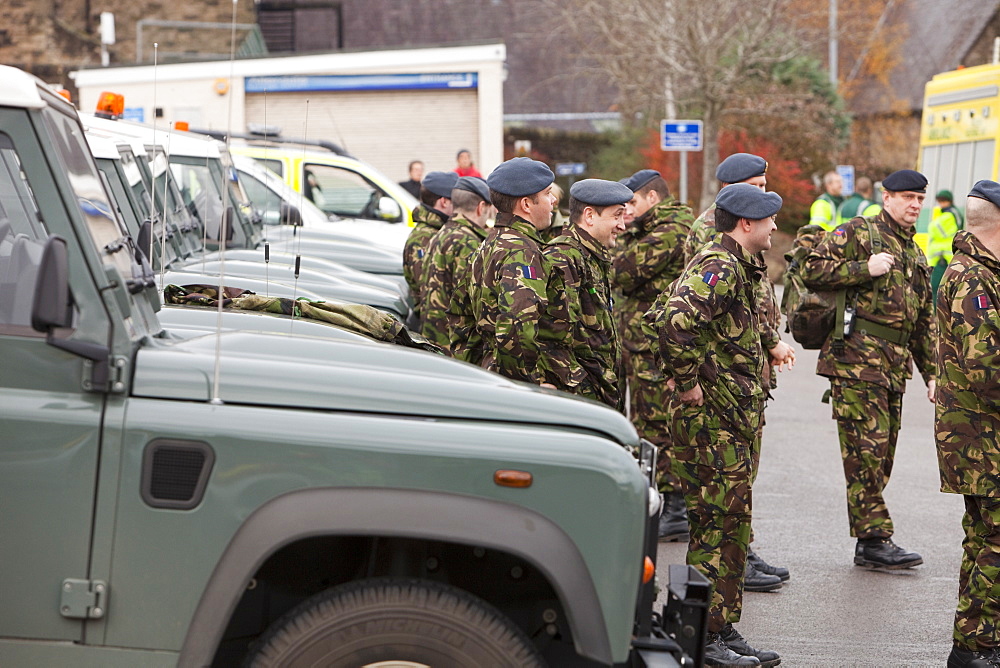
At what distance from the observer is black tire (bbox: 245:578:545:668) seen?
3350 millimetres

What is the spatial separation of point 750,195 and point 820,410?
7301 millimetres

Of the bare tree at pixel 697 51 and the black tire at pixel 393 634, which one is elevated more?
the bare tree at pixel 697 51

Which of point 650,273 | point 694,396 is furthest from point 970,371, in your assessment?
point 650,273

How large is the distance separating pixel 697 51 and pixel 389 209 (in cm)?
1427

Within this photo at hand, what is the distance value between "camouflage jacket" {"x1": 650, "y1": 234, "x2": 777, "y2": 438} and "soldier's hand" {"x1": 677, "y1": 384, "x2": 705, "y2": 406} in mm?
21

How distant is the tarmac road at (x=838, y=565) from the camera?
19.3ft

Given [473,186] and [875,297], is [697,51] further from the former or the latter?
[875,297]

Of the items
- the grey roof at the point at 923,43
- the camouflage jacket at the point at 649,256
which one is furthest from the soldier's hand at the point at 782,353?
the grey roof at the point at 923,43

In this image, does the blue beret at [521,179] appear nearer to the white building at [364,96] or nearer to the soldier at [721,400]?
the soldier at [721,400]

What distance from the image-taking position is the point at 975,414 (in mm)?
5375

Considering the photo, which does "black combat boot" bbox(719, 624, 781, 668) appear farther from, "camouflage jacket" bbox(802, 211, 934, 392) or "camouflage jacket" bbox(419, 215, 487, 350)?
"camouflage jacket" bbox(419, 215, 487, 350)

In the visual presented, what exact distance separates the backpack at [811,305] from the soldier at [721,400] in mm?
1773

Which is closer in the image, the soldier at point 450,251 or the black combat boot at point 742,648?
the black combat boot at point 742,648

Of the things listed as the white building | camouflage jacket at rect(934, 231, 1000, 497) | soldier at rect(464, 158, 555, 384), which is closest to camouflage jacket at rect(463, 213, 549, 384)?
soldier at rect(464, 158, 555, 384)
